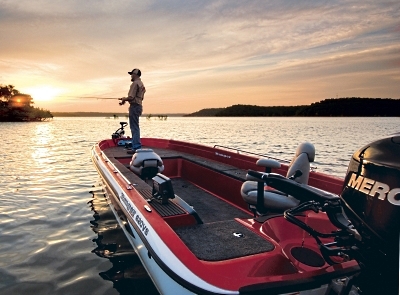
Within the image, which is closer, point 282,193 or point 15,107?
point 282,193

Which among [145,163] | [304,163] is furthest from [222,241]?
[145,163]

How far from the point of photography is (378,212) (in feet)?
5.45

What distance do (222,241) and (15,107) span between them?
98.6m

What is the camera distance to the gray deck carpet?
8.58 feet

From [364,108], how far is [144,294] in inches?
3552

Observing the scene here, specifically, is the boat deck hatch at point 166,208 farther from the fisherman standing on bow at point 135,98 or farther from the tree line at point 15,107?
the tree line at point 15,107

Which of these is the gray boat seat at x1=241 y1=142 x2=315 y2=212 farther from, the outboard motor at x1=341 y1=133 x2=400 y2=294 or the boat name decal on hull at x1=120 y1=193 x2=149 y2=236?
the outboard motor at x1=341 y1=133 x2=400 y2=294

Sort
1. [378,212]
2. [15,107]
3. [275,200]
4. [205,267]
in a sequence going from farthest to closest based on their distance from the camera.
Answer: [15,107]
[275,200]
[205,267]
[378,212]

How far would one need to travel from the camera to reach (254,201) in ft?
11.5

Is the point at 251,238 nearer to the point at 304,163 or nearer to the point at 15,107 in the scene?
the point at 304,163

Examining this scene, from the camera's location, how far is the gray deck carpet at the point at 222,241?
8.58ft

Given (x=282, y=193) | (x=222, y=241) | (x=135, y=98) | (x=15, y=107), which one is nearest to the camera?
(x=222, y=241)

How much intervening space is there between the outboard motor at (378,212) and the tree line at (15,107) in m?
97.1

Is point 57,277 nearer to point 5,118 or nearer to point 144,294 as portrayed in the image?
point 144,294
